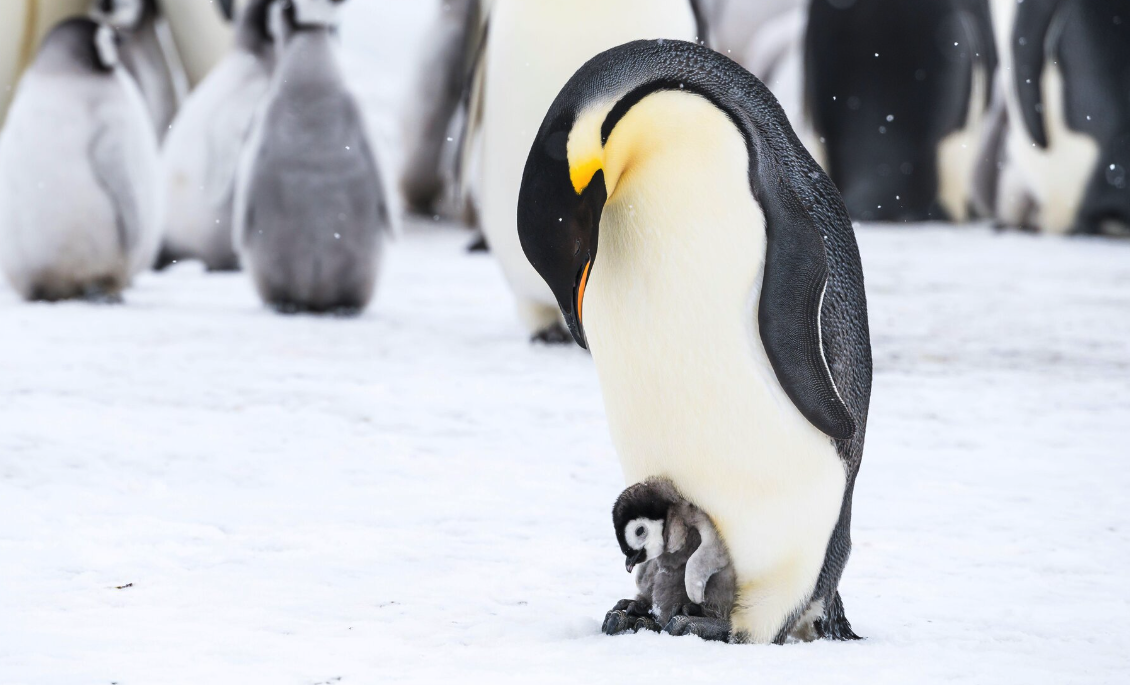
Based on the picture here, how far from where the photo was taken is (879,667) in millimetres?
1305

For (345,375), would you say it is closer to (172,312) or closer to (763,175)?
(172,312)

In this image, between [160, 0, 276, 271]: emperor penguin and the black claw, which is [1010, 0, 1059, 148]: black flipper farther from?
the black claw

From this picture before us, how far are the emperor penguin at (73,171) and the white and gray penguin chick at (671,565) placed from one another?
2747mm

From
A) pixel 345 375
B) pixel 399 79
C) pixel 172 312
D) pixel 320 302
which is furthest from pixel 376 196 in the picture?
pixel 399 79

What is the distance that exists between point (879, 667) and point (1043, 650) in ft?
0.72

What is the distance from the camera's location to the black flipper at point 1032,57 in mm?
5867

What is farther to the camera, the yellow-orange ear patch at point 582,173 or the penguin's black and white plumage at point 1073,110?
the penguin's black and white plumage at point 1073,110

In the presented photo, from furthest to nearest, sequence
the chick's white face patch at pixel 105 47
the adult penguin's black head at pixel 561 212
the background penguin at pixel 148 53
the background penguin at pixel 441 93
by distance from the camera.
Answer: the background penguin at pixel 441 93 < the background penguin at pixel 148 53 < the chick's white face patch at pixel 105 47 < the adult penguin's black head at pixel 561 212

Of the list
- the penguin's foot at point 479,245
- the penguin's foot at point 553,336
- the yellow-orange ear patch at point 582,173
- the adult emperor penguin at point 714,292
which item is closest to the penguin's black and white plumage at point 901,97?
the penguin's foot at point 479,245

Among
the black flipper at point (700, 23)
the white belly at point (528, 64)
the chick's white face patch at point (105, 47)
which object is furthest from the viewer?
the chick's white face patch at point (105, 47)

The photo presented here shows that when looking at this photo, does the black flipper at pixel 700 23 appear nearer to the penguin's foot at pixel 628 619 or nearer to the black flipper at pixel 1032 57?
the penguin's foot at pixel 628 619

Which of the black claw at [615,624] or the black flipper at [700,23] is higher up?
the black flipper at [700,23]

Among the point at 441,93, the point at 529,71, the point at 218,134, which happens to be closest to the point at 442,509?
the point at 529,71

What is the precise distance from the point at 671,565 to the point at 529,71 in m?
1.90
